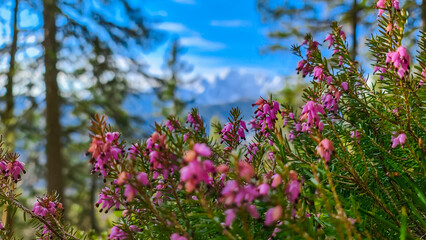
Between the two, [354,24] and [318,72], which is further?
[354,24]

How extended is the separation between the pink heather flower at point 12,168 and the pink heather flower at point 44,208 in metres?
0.18

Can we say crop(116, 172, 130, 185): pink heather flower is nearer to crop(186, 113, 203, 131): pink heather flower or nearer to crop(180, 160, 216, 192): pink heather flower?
crop(180, 160, 216, 192): pink heather flower

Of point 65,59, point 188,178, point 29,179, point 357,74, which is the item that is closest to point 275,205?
point 188,178

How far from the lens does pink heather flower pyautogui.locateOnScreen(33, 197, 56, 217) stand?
4.96 ft

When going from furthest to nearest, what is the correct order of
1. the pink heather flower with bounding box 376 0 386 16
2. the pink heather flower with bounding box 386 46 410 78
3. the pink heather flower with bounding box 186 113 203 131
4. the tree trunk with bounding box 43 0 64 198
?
the tree trunk with bounding box 43 0 64 198, the pink heather flower with bounding box 186 113 203 131, the pink heather flower with bounding box 376 0 386 16, the pink heather flower with bounding box 386 46 410 78

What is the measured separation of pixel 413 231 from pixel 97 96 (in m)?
12.6

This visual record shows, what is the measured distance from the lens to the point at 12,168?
62.3 inches

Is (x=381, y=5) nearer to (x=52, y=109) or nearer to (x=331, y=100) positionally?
(x=331, y=100)

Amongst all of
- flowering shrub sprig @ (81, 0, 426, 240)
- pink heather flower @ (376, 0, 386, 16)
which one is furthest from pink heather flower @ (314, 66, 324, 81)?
pink heather flower @ (376, 0, 386, 16)

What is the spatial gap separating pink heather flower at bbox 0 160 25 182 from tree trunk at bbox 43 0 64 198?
955 centimetres

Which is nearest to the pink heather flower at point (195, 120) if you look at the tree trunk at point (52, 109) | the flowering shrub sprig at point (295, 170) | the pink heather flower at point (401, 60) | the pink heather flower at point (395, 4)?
the flowering shrub sprig at point (295, 170)

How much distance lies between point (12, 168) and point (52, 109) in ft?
33.7

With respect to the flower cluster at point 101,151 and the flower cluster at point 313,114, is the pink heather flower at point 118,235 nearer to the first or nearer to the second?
the flower cluster at point 101,151

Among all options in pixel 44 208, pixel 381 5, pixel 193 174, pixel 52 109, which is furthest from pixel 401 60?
pixel 52 109
